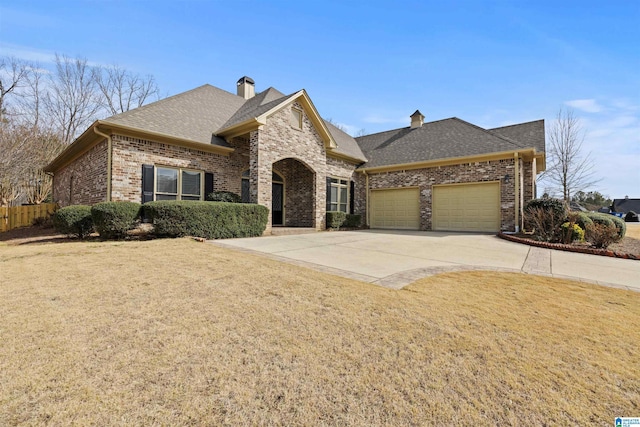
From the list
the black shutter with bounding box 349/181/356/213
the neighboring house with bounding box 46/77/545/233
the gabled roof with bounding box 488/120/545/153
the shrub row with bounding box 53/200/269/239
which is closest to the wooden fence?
the neighboring house with bounding box 46/77/545/233

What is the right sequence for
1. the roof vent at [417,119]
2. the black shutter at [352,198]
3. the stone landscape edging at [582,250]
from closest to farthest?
the stone landscape edging at [582,250] → the black shutter at [352,198] → the roof vent at [417,119]

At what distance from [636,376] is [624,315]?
64.1 inches

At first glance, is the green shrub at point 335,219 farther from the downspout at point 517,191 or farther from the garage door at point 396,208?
the downspout at point 517,191

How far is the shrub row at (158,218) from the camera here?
772 cm

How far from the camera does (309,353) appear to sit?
2305 millimetres

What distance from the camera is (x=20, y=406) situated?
5.38 ft

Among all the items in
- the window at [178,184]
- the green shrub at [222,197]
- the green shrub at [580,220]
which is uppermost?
the window at [178,184]

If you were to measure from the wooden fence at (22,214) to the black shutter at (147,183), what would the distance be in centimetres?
962

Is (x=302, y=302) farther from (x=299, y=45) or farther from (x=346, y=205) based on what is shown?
(x=346, y=205)

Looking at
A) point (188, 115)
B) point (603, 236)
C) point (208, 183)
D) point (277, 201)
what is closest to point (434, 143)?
point (603, 236)

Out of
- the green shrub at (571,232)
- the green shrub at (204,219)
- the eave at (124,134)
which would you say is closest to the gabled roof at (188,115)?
the eave at (124,134)

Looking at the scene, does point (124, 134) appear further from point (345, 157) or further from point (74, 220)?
point (345, 157)

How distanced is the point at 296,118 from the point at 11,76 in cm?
2145

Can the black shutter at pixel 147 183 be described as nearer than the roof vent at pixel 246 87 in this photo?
Yes
